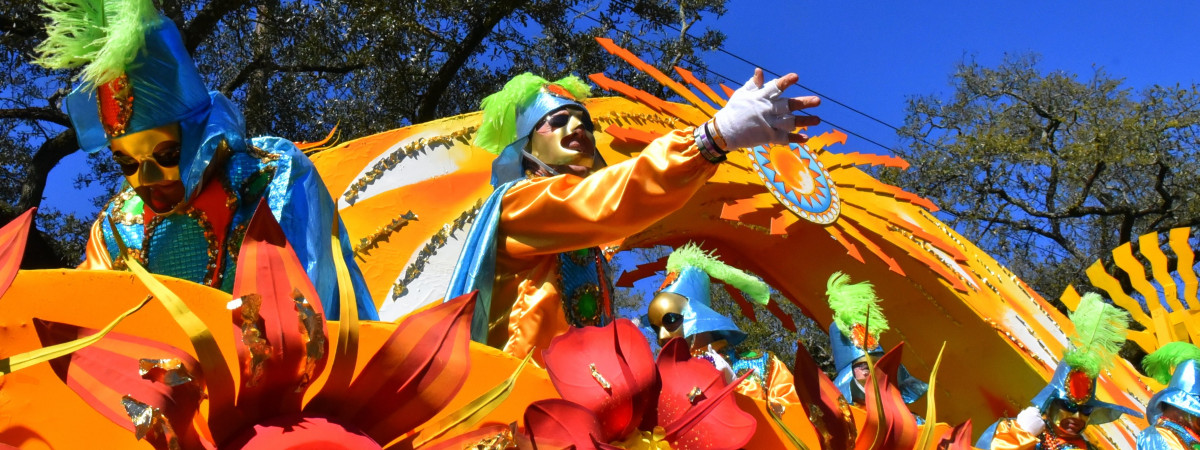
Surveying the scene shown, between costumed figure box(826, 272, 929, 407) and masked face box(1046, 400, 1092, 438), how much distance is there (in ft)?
1.83

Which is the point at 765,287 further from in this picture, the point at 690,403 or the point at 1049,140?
the point at 1049,140

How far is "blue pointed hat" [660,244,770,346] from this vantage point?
4.84 m

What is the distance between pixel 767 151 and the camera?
4.76 m

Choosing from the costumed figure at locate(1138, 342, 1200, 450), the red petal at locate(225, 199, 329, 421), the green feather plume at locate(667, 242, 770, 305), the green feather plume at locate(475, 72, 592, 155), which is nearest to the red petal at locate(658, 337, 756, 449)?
the red petal at locate(225, 199, 329, 421)

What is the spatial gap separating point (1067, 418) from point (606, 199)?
3.08m

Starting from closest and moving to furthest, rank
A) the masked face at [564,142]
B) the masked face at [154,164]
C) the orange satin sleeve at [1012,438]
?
the masked face at [154,164] → the masked face at [564,142] → the orange satin sleeve at [1012,438]

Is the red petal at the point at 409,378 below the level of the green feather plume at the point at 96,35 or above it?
below

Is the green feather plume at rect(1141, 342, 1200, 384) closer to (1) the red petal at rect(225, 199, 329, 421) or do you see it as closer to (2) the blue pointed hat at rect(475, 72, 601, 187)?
(2) the blue pointed hat at rect(475, 72, 601, 187)

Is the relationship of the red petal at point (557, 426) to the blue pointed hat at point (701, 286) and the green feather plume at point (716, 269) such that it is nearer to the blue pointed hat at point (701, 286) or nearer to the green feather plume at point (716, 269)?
the blue pointed hat at point (701, 286)

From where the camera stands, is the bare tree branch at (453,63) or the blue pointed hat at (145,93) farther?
the bare tree branch at (453,63)

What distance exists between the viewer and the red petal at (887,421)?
175cm

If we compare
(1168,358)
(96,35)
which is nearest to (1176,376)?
(1168,358)

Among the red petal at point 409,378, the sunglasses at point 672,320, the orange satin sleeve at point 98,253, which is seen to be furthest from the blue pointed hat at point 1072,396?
the red petal at point 409,378

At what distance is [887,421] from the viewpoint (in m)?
1.75
